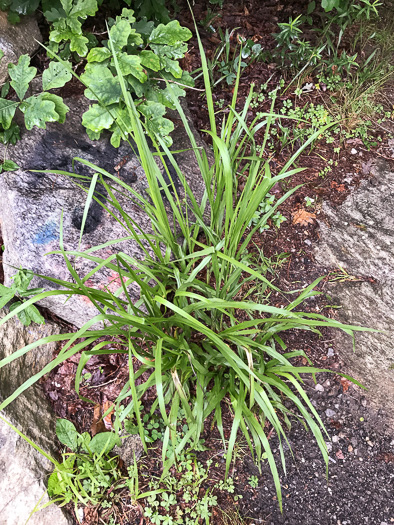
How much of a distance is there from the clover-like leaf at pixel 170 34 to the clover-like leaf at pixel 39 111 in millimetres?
567

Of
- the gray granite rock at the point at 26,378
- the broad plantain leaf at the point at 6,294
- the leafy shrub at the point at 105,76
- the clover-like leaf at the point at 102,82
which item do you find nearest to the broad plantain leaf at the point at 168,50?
the leafy shrub at the point at 105,76

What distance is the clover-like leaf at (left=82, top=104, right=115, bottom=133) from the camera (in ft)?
5.36

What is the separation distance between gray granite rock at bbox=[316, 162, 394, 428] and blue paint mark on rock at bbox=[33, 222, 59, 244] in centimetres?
133

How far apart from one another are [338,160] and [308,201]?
0.36 meters

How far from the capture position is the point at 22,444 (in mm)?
1610

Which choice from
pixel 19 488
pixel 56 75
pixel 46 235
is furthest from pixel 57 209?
pixel 19 488

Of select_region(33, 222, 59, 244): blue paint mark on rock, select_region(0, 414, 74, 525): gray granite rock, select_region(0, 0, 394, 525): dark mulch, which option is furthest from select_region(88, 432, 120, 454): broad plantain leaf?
select_region(33, 222, 59, 244): blue paint mark on rock

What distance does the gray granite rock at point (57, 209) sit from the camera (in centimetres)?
174

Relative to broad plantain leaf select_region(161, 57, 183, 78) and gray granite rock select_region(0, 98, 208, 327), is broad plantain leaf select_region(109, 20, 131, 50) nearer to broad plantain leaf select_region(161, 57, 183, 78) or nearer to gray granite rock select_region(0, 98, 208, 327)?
broad plantain leaf select_region(161, 57, 183, 78)

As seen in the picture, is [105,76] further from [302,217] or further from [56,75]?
[302,217]

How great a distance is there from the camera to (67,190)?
180cm

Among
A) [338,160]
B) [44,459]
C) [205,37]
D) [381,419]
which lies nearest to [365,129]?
[338,160]

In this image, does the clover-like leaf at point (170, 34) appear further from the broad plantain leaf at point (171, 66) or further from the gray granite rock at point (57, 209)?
the gray granite rock at point (57, 209)

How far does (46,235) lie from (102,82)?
2.33 ft
